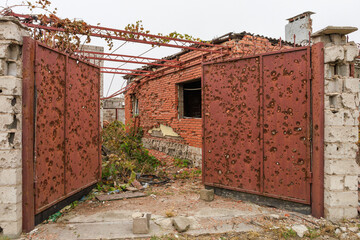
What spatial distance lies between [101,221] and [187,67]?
224 inches

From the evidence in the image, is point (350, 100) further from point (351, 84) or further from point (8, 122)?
point (8, 122)

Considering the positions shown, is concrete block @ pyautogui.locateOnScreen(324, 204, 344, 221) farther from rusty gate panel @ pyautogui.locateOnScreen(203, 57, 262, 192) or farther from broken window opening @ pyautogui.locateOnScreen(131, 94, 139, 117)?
broken window opening @ pyautogui.locateOnScreen(131, 94, 139, 117)

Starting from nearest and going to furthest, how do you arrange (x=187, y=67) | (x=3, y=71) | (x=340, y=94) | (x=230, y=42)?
(x=3, y=71) < (x=340, y=94) < (x=230, y=42) < (x=187, y=67)

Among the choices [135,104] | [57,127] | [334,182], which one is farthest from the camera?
[135,104]

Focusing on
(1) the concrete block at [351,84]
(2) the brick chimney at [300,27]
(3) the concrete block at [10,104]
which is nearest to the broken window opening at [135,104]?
(2) the brick chimney at [300,27]

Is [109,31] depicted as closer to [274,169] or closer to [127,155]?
[127,155]


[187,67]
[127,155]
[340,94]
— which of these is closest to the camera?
[340,94]

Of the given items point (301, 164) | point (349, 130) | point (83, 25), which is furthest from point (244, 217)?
point (83, 25)

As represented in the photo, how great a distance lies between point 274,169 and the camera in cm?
442

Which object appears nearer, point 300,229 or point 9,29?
point 9,29

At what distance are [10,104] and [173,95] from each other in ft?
20.5

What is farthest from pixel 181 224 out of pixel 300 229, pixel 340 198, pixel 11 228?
pixel 340 198

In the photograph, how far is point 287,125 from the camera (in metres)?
4.29

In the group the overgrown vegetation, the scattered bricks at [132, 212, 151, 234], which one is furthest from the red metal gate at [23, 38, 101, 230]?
the scattered bricks at [132, 212, 151, 234]
